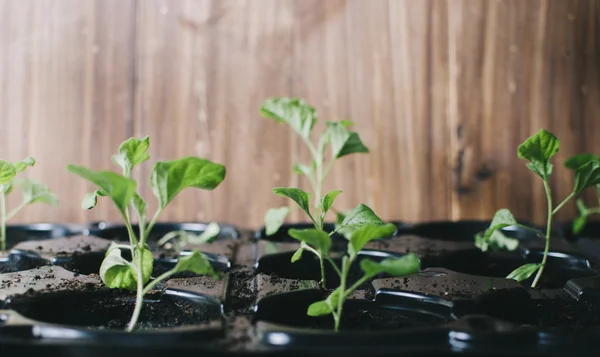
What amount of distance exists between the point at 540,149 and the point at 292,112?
1.21ft

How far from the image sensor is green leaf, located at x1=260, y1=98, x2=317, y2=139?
0.83m

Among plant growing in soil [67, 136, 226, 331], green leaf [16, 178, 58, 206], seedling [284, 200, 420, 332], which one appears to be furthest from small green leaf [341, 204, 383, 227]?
green leaf [16, 178, 58, 206]

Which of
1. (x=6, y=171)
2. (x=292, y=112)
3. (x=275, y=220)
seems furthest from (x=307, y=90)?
(x=6, y=171)

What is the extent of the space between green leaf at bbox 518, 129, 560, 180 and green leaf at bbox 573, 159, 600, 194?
0.13 ft

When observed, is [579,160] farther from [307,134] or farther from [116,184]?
[116,184]

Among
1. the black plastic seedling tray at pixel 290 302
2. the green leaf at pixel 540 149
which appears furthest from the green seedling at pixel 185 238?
the green leaf at pixel 540 149

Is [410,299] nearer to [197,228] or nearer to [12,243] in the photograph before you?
[197,228]

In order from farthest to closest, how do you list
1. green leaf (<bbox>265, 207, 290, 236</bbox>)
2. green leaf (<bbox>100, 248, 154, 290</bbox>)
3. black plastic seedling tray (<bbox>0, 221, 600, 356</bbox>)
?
green leaf (<bbox>265, 207, 290, 236</bbox>), green leaf (<bbox>100, 248, 154, 290</bbox>), black plastic seedling tray (<bbox>0, 221, 600, 356</bbox>)

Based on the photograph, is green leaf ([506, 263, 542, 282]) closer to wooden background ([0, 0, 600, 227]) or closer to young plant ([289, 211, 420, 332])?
young plant ([289, 211, 420, 332])

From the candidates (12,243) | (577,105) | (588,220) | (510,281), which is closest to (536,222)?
(588,220)

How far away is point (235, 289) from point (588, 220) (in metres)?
0.76

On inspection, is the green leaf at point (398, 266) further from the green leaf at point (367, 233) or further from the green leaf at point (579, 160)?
the green leaf at point (579, 160)

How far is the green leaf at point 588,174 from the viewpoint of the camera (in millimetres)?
636

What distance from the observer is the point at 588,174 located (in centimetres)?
65
